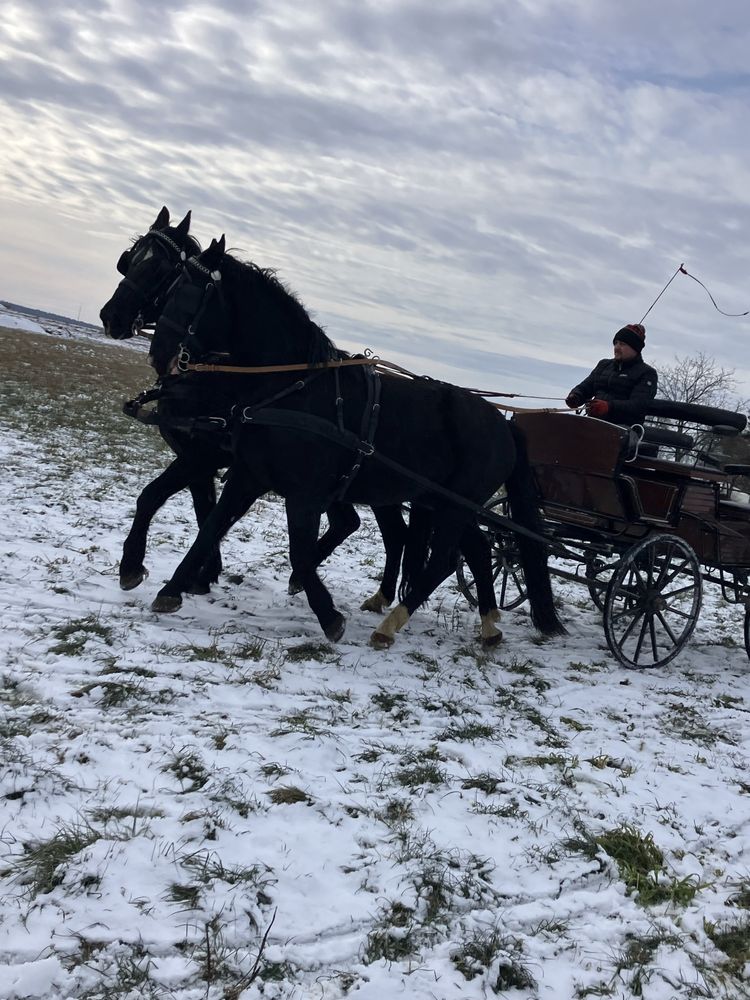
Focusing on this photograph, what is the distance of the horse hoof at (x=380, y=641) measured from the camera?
195 inches

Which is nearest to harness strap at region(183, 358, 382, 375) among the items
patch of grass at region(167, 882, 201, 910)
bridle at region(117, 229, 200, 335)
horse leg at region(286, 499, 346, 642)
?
bridle at region(117, 229, 200, 335)

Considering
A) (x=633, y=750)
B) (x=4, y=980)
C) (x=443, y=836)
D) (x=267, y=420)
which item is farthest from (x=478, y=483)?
(x=4, y=980)

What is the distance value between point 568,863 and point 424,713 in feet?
4.30

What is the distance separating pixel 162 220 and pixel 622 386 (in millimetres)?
3942

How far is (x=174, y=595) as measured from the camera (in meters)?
4.83

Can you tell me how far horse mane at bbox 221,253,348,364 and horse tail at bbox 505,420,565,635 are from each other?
1803 mm

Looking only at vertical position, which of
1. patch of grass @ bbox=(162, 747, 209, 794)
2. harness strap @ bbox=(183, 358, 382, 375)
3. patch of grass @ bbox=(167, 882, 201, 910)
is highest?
harness strap @ bbox=(183, 358, 382, 375)

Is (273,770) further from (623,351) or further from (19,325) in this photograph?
(19,325)

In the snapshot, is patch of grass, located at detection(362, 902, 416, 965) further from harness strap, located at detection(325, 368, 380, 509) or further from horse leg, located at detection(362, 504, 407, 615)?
horse leg, located at detection(362, 504, 407, 615)

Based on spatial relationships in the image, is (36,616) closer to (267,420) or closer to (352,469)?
(267,420)

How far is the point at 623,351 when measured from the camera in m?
6.18

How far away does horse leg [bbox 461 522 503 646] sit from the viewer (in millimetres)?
5664

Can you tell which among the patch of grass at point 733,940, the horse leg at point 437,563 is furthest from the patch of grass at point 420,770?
the horse leg at point 437,563

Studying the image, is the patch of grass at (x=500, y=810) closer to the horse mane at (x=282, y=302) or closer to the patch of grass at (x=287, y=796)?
the patch of grass at (x=287, y=796)
